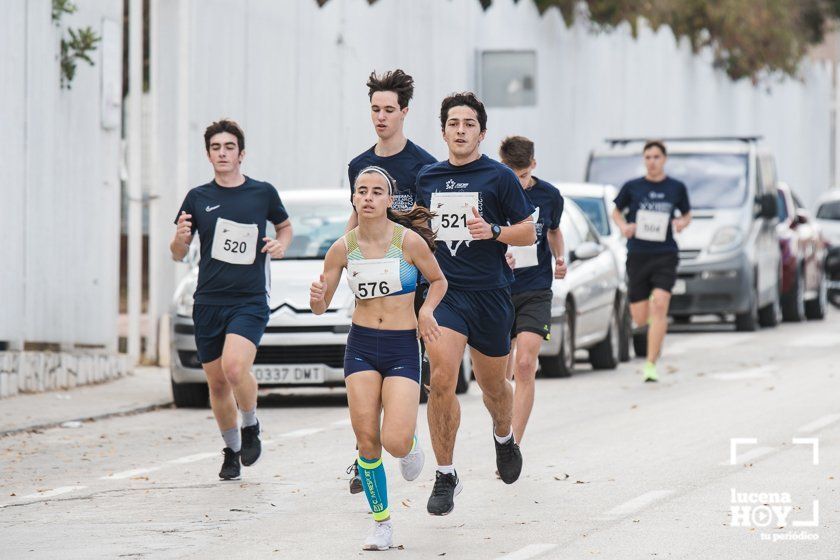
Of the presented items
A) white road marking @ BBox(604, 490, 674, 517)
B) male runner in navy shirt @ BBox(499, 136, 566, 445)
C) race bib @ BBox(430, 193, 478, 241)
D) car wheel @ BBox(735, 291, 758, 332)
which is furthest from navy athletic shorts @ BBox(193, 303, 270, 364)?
car wheel @ BBox(735, 291, 758, 332)

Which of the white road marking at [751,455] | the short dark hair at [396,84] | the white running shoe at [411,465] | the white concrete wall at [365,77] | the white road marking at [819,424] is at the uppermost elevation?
the white concrete wall at [365,77]

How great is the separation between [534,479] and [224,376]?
183cm

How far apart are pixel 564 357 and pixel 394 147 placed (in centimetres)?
820

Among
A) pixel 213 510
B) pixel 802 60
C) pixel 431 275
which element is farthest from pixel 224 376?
pixel 802 60

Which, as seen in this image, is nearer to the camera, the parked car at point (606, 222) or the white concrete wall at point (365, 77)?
the parked car at point (606, 222)

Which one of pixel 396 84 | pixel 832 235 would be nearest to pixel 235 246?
pixel 396 84

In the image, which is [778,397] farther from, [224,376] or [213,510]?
[213,510]

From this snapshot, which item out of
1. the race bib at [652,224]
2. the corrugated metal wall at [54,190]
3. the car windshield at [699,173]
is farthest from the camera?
the car windshield at [699,173]

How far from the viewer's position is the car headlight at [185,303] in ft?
51.8

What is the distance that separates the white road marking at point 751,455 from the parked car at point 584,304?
538cm

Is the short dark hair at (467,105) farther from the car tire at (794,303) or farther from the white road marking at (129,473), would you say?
the car tire at (794,303)

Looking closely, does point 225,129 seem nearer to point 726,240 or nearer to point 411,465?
point 411,465

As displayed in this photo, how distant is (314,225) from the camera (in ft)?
54.2

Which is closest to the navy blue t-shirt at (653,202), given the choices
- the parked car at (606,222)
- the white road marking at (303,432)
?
the parked car at (606,222)
